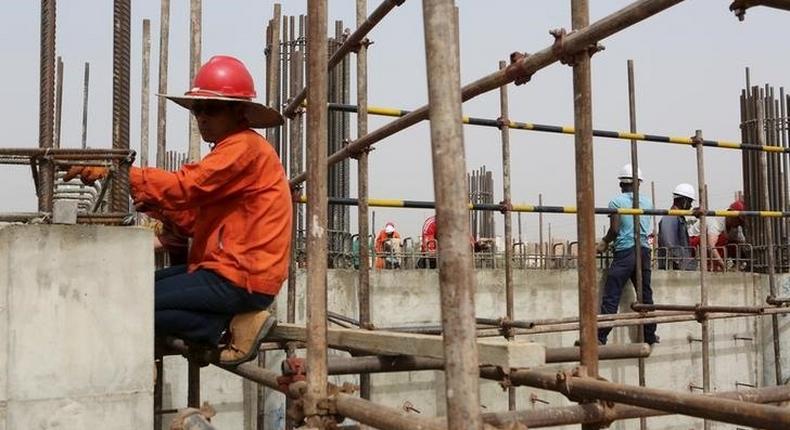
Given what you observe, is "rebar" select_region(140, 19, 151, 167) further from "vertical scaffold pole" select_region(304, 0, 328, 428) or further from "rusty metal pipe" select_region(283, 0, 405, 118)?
"vertical scaffold pole" select_region(304, 0, 328, 428)

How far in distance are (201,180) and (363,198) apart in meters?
1.21

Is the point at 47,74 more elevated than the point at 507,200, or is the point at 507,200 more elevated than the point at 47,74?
the point at 47,74

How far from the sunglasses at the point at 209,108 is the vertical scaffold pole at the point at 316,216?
3.64 ft

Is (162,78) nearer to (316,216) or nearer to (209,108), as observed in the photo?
(209,108)

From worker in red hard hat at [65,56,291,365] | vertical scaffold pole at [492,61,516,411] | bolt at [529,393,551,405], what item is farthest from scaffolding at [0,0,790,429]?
bolt at [529,393,551,405]

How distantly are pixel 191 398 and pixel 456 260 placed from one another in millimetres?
2399

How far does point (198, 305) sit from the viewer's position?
330 cm

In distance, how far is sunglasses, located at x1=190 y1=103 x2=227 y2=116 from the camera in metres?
3.57

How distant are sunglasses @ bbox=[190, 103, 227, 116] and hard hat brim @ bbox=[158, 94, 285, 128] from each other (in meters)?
0.03

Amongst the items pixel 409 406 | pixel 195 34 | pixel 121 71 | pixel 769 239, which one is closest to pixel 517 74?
pixel 121 71

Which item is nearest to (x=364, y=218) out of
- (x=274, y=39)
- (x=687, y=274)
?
(x=274, y=39)

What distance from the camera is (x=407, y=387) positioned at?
6.41m

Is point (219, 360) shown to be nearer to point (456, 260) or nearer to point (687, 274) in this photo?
point (456, 260)

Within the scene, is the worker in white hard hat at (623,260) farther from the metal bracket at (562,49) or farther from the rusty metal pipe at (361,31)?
the metal bracket at (562,49)
